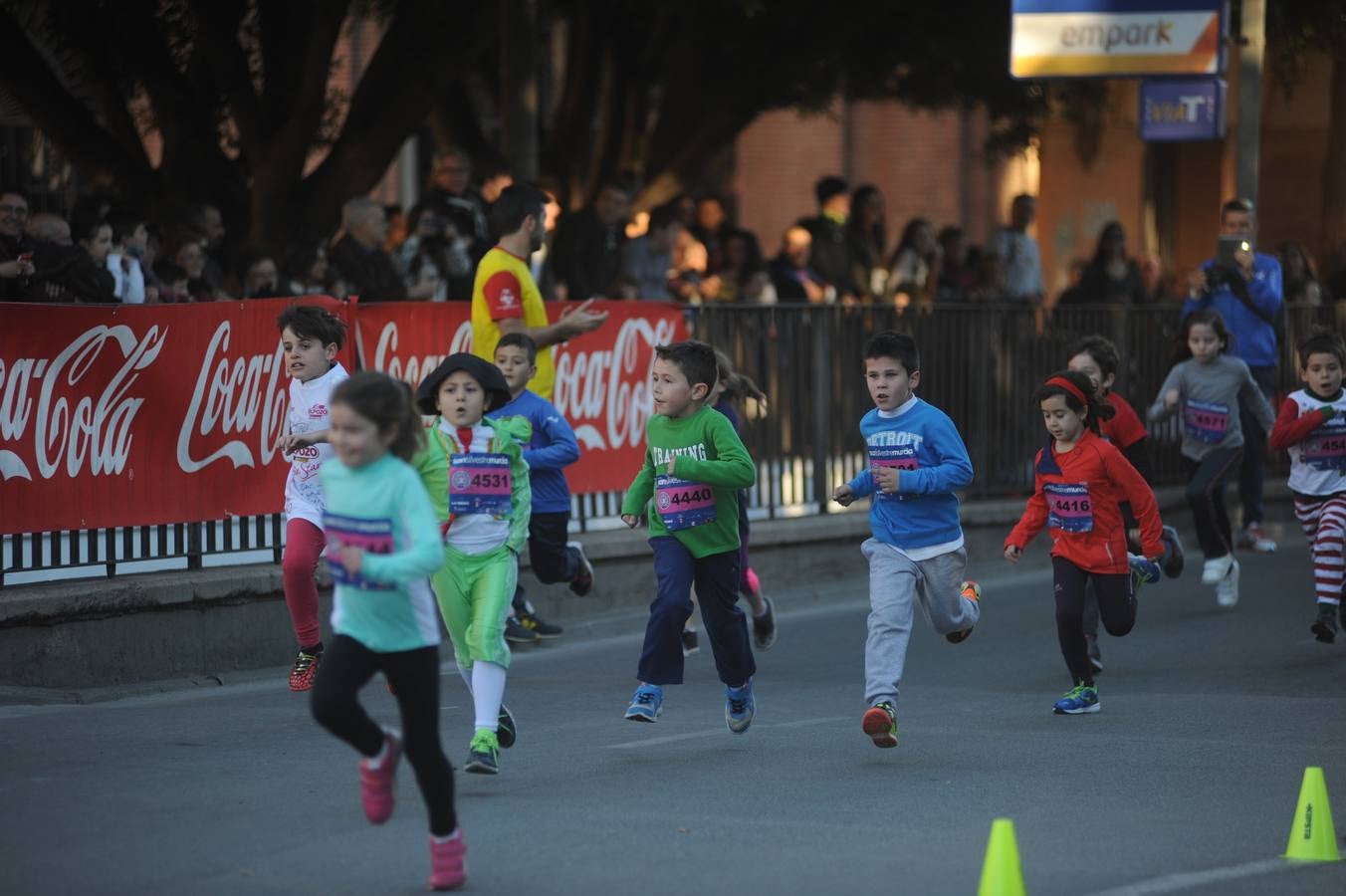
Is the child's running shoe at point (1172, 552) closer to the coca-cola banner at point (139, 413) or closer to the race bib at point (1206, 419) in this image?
the race bib at point (1206, 419)

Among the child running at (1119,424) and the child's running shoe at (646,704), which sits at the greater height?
the child running at (1119,424)

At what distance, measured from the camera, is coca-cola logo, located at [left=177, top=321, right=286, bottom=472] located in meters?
10.9

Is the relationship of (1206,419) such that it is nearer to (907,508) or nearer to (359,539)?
(907,508)

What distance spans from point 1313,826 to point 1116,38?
9.65 metres

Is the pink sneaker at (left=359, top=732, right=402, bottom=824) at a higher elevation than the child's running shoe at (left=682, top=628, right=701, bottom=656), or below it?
higher

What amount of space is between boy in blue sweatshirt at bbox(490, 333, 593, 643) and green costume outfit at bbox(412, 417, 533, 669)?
4.31ft

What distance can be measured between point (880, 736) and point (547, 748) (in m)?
1.34

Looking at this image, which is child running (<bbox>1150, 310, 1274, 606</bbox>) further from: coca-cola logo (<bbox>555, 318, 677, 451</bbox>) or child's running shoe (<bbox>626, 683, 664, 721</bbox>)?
child's running shoe (<bbox>626, 683, 664, 721</bbox>)

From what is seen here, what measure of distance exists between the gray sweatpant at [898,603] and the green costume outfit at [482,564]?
153 cm

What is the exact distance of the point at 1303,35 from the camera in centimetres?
1925

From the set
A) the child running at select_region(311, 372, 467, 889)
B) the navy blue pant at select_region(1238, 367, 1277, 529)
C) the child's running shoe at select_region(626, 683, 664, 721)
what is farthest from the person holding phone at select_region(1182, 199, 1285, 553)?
the child running at select_region(311, 372, 467, 889)

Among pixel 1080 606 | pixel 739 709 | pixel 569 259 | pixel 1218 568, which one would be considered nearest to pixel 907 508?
pixel 739 709

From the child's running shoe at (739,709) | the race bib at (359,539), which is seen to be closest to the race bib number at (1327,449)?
the child's running shoe at (739,709)

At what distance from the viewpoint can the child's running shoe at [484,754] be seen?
7852 millimetres
